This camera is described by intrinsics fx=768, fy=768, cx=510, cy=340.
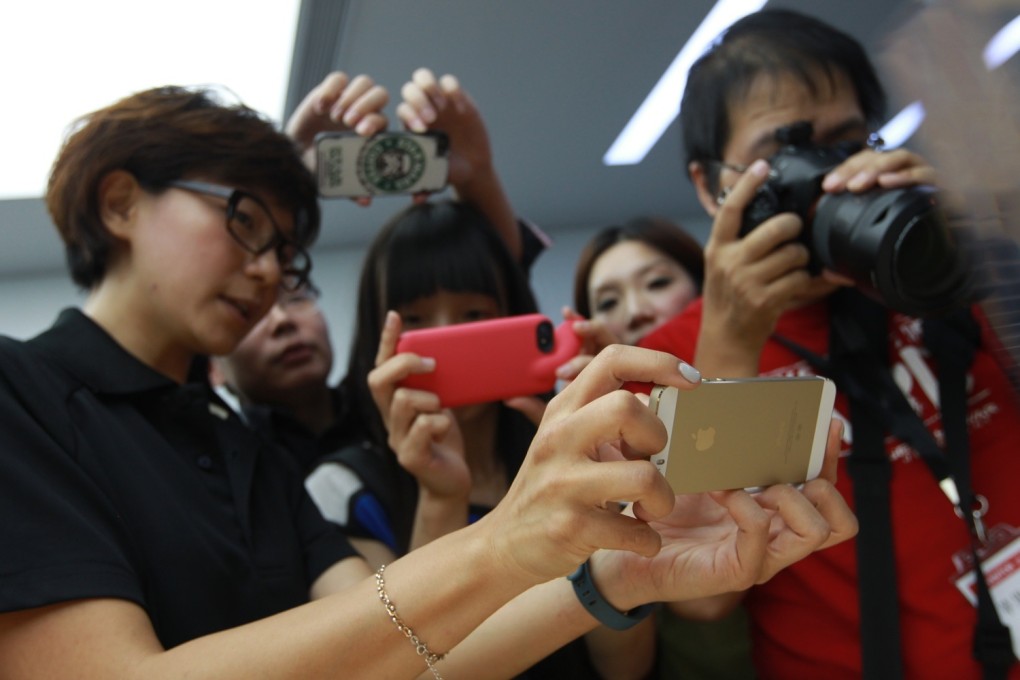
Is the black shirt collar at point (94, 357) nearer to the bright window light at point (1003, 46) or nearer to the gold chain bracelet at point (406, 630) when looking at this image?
the gold chain bracelet at point (406, 630)

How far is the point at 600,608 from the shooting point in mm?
567

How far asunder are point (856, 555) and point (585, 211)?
2.64m

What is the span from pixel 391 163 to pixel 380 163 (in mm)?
14

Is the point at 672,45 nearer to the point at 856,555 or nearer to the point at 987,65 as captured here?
the point at 856,555

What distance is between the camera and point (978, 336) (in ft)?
2.39

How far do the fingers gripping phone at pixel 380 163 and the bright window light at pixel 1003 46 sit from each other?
0.70 metres

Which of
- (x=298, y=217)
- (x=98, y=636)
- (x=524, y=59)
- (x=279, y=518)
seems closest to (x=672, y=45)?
(x=524, y=59)

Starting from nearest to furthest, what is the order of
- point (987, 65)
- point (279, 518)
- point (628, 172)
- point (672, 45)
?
1. point (987, 65)
2. point (279, 518)
3. point (672, 45)
4. point (628, 172)

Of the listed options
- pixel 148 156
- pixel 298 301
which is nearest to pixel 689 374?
pixel 148 156

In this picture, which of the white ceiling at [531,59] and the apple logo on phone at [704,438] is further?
the white ceiling at [531,59]

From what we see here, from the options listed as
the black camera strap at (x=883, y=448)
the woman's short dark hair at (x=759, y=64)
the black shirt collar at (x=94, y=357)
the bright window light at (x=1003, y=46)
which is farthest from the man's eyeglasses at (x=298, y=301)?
the bright window light at (x=1003, y=46)

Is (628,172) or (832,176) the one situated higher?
(832,176)

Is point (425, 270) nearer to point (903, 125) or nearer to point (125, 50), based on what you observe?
point (903, 125)

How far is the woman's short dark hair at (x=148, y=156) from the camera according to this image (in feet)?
2.61
